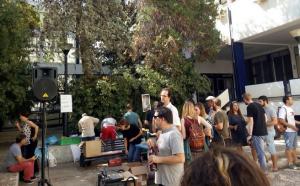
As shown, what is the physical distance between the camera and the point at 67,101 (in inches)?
414

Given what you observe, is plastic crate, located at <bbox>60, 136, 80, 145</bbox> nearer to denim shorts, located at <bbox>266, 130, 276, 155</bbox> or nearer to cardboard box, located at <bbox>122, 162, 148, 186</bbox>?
cardboard box, located at <bbox>122, 162, 148, 186</bbox>

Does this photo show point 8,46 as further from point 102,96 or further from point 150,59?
point 150,59

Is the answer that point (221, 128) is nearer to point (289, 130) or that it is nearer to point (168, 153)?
point (289, 130)

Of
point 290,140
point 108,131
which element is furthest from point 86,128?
point 290,140

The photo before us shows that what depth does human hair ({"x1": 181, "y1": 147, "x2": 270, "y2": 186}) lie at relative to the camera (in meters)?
1.09

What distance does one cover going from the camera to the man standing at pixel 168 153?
391cm

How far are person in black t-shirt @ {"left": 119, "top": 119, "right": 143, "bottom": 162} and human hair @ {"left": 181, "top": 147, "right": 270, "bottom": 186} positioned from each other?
7.57m

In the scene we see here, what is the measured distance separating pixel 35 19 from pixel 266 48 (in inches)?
477

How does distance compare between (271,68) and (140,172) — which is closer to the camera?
(140,172)

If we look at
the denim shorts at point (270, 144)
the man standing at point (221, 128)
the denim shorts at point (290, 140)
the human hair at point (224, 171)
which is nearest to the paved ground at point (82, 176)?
the denim shorts at point (270, 144)

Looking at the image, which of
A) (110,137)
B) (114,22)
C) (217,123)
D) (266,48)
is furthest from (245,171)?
(266,48)

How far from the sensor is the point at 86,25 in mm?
13000

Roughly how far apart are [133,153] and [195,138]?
3.71 metres

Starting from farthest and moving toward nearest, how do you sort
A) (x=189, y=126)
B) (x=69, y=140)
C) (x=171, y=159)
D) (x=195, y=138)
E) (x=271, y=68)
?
(x=271, y=68) < (x=69, y=140) < (x=189, y=126) < (x=195, y=138) < (x=171, y=159)
